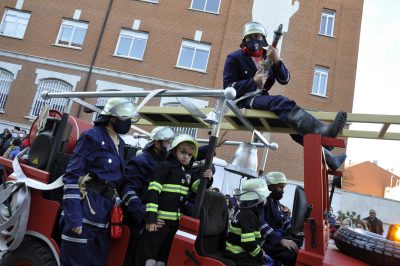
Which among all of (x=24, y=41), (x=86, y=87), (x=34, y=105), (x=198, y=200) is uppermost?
(x=24, y=41)

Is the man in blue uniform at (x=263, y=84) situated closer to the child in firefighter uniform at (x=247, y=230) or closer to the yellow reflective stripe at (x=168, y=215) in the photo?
the child in firefighter uniform at (x=247, y=230)

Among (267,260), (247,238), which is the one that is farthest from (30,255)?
(267,260)

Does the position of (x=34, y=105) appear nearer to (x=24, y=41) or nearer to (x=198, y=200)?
(x=24, y=41)

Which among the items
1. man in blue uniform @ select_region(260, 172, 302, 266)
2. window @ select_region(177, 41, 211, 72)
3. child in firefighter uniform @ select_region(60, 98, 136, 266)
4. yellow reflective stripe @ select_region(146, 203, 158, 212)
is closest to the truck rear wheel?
child in firefighter uniform @ select_region(60, 98, 136, 266)

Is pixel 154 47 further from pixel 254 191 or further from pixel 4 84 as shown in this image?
pixel 254 191

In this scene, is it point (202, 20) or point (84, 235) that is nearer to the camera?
point (84, 235)

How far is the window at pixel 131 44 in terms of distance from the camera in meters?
17.3

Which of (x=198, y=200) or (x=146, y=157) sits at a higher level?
(x=146, y=157)

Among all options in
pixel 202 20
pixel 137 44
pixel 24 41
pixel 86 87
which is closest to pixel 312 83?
pixel 202 20

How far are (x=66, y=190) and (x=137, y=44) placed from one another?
15178 millimetres

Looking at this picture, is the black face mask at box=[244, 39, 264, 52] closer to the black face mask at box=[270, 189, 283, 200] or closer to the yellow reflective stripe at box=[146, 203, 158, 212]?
the yellow reflective stripe at box=[146, 203, 158, 212]

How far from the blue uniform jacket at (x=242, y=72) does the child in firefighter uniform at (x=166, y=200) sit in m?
0.92

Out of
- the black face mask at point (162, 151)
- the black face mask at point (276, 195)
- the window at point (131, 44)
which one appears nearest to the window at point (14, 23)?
the window at point (131, 44)

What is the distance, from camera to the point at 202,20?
1739 cm
